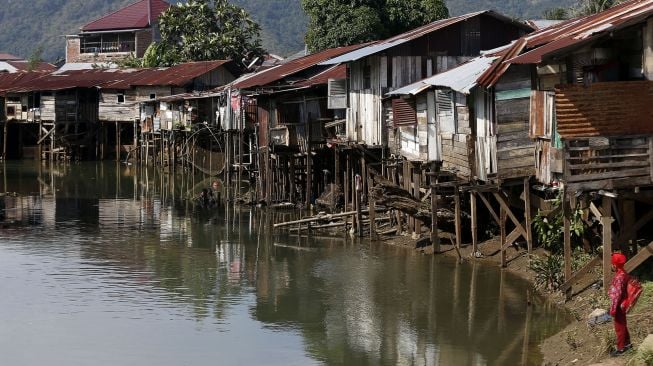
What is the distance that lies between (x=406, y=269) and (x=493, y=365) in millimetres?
6934

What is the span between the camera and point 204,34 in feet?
196

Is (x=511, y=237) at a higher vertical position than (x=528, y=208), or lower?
lower

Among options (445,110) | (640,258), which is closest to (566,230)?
(640,258)

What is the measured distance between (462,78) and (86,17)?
447 ft

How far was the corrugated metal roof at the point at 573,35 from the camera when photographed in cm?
1578

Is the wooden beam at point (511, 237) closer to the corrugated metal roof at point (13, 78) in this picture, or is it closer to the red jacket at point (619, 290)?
the red jacket at point (619, 290)

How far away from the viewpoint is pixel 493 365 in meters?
15.8

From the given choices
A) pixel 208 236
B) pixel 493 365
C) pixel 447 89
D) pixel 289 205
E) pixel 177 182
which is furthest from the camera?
pixel 177 182

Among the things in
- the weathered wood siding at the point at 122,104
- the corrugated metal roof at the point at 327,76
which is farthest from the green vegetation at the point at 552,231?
the weathered wood siding at the point at 122,104

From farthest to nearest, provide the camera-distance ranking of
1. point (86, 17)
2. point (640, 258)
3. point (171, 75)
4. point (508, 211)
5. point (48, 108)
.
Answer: point (86, 17) → point (48, 108) → point (171, 75) → point (508, 211) → point (640, 258)

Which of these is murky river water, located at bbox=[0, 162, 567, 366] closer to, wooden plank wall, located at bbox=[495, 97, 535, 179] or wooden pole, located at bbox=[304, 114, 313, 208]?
wooden pole, located at bbox=[304, 114, 313, 208]

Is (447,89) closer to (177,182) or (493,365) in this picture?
(493,365)

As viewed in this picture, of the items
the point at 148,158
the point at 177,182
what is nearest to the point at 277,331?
the point at 177,182

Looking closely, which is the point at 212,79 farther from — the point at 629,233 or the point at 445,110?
the point at 629,233
